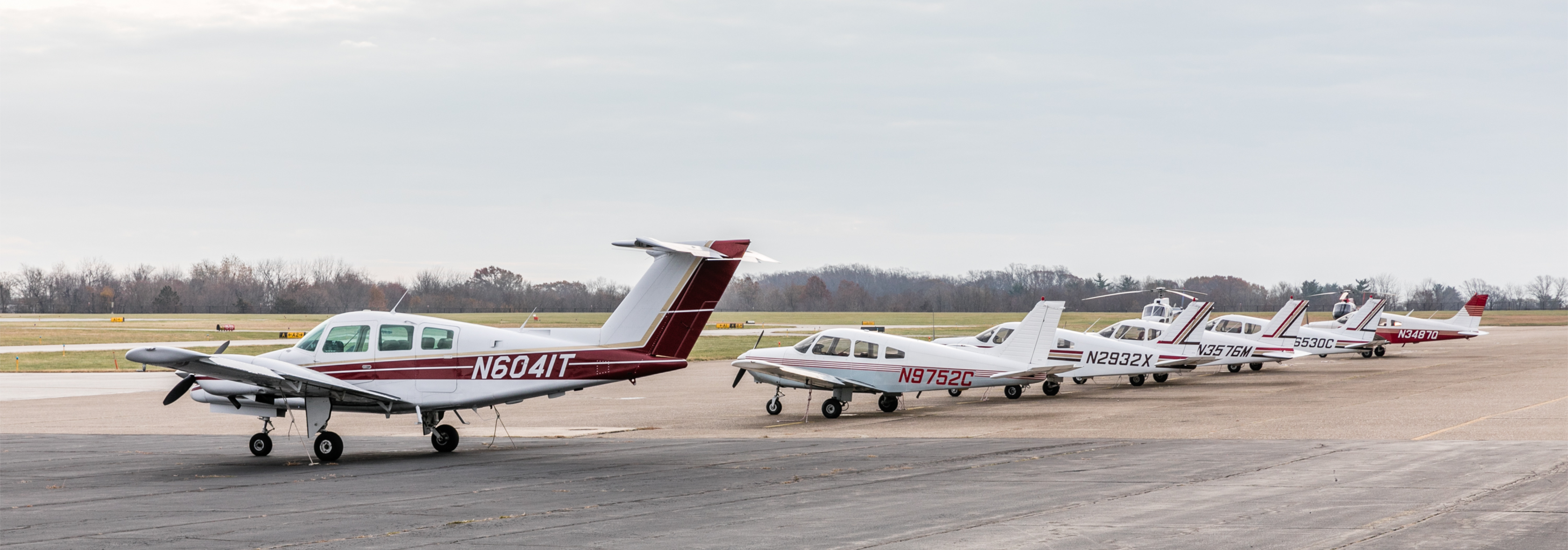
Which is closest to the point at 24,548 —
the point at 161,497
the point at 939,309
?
the point at 161,497

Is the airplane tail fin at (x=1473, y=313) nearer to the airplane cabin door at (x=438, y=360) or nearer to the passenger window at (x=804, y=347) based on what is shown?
the passenger window at (x=804, y=347)

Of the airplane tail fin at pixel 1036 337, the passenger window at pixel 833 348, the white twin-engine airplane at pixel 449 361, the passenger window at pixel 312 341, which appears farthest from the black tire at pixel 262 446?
→ the airplane tail fin at pixel 1036 337

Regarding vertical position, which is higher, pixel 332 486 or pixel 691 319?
pixel 691 319

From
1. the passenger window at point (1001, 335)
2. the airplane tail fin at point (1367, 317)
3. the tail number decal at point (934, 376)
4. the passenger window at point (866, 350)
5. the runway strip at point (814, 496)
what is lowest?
the runway strip at point (814, 496)

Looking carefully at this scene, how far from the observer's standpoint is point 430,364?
60.8 feet

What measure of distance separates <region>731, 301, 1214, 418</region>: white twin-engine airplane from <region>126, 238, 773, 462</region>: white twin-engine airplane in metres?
7.55

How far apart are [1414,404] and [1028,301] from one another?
Answer: 372 feet

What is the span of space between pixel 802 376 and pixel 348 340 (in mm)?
10364

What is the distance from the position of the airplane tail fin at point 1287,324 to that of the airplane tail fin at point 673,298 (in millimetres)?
28085

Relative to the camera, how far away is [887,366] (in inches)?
1062

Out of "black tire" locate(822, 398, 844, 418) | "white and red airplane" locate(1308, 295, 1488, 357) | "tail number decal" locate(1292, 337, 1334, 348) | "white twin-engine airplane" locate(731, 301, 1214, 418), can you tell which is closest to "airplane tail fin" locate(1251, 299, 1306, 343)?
"tail number decal" locate(1292, 337, 1334, 348)

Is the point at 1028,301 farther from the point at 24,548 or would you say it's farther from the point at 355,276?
the point at 24,548

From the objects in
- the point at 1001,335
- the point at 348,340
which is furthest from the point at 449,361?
the point at 1001,335

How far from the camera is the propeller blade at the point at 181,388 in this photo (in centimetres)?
1752
